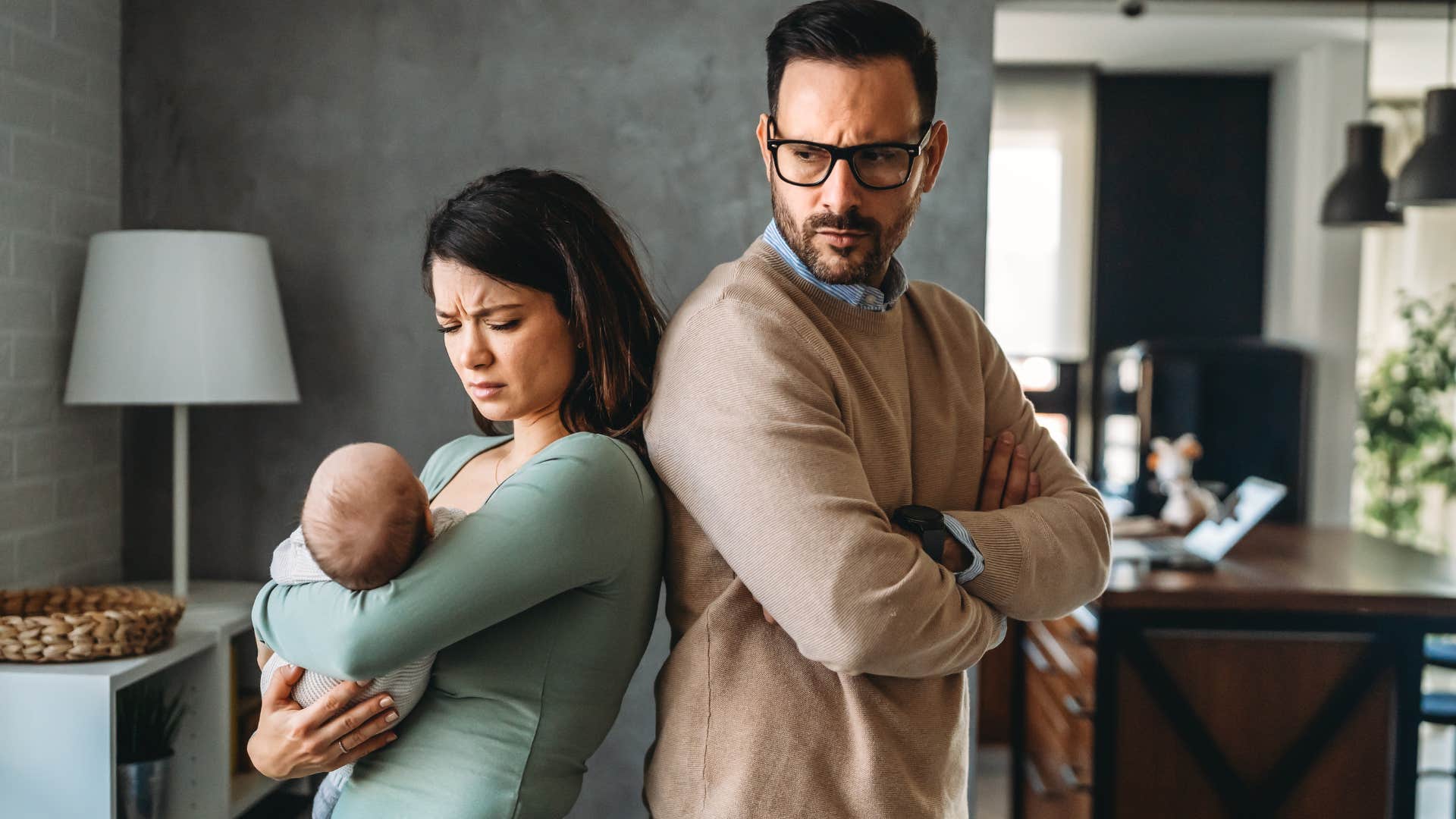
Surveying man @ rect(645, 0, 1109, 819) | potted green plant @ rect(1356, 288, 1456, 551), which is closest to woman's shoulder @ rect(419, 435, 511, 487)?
man @ rect(645, 0, 1109, 819)

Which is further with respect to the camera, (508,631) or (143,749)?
(143,749)

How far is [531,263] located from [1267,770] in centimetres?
235

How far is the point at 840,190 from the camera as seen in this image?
121cm

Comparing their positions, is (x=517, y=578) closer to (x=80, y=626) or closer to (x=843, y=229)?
(x=843, y=229)

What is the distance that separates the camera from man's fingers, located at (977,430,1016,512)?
1.41m

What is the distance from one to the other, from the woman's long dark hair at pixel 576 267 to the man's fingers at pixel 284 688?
44 cm

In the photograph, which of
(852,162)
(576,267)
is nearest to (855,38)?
(852,162)

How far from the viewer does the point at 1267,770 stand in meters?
2.68

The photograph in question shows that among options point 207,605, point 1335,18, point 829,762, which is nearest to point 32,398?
point 207,605

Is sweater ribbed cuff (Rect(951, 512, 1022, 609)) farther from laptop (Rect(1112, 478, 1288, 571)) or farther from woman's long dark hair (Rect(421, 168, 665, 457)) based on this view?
laptop (Rect(1112, 478, 1288, 571))

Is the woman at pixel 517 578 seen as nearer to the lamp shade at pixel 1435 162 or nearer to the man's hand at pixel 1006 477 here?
the man's hand at pixel 1006 477

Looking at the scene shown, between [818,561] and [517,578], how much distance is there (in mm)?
318

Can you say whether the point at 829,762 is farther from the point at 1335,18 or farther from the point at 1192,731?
the point at 1335,18

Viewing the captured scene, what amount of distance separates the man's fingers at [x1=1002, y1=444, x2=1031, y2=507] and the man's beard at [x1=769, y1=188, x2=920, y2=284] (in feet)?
1.11
